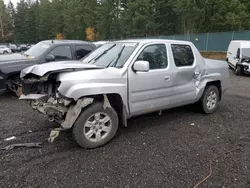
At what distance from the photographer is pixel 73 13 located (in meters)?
60.7

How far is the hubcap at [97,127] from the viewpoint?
3693 millimetres

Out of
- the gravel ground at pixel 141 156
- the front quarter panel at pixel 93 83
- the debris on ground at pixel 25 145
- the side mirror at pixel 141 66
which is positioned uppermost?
the side mirror at pixel 141 66

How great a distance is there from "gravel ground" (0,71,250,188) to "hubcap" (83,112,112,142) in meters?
0.22

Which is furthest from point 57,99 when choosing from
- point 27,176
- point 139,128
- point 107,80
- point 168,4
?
point 168,4

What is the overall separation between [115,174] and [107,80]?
145 centimetres

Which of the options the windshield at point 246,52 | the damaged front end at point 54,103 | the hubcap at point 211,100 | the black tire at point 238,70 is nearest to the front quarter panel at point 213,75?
the hubcap at point 211,100

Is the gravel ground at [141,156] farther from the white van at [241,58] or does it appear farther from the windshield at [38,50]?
the white van at [241,58]

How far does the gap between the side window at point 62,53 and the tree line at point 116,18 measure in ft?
96.7

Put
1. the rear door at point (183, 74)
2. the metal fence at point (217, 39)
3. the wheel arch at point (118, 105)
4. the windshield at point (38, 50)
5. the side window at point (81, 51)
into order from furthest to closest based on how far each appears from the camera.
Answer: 1. the metal fence at point (217, 39)
2. the side window at point (81, 51)
3. the windshield at point (38, 50)
4. the rear door at point (183, 74)
5. the wheel arch at point (118, 105)

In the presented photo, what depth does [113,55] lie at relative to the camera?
4.36 metres

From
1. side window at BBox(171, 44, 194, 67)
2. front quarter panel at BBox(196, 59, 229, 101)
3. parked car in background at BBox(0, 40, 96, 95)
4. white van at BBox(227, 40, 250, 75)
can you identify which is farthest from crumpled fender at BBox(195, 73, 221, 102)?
white van at BBox(227, 40, 250, 75)

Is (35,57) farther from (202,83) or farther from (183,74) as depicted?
(202,83)

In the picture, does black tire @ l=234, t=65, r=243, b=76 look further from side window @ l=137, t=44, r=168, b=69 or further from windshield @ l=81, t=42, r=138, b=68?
windshield @ l=81, t=42, r=138, b=68

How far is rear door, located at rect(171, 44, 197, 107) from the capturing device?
15.5ft
